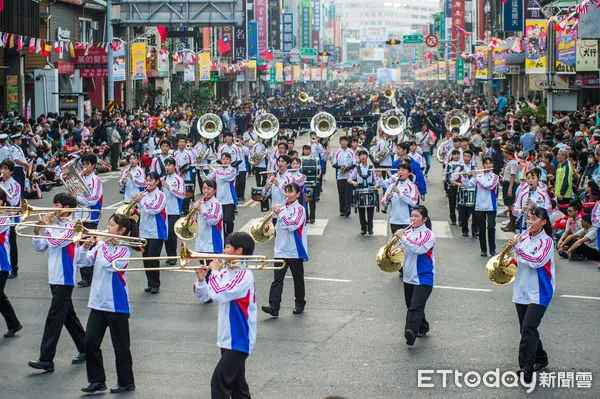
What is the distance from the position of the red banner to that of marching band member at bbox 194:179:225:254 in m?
30.2

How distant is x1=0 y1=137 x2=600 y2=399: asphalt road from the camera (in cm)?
1034

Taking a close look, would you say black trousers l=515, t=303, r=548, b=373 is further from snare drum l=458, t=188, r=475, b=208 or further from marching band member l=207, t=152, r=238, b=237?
marching band member l=207, t=152, r=238, b=237

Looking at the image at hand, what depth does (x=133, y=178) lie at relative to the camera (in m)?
18.2

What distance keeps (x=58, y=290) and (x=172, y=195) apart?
19.8 feet

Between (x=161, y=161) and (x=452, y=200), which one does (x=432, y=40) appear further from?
(x=161, y=161)

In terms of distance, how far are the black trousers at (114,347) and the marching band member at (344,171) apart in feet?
42.5

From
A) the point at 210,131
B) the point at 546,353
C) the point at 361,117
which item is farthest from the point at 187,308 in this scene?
A: the point at 361,117

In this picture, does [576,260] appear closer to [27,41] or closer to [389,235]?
[389,235]

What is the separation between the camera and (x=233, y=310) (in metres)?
8.96

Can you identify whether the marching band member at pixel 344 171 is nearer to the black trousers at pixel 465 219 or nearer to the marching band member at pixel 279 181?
the black trousers at pixel 465 219

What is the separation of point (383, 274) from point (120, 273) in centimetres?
689

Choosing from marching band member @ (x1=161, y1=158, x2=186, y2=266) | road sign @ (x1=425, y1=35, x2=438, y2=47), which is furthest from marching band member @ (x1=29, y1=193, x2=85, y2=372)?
road sign @ (x1=425, y1=35, x2=438, y2=47)

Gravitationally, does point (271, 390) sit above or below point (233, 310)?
below

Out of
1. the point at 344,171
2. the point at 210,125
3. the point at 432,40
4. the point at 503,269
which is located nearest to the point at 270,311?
the point at 503,269
